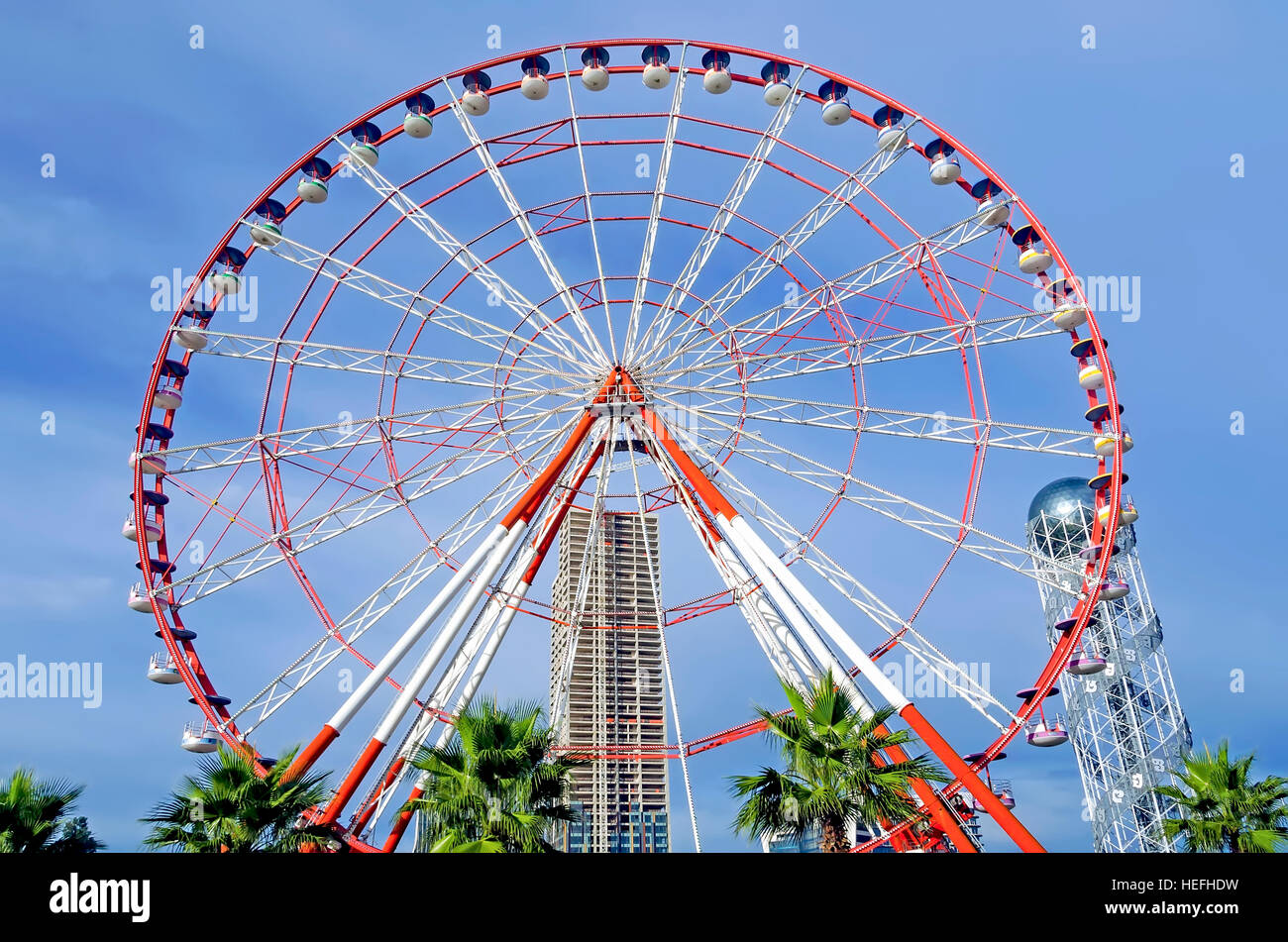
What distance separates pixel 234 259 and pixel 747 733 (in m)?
17.6

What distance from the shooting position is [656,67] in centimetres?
2936

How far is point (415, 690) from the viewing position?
24500mm

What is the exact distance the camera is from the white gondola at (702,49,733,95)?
29562 millimetres

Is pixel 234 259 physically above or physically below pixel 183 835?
above

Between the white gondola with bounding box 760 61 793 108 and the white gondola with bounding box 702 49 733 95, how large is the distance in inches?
38.9

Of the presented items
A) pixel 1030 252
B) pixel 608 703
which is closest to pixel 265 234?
pixel 1030 252

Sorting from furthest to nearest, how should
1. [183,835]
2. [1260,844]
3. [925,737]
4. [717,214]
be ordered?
[717,214] → [925,737] → [1260,844] → [183,835]

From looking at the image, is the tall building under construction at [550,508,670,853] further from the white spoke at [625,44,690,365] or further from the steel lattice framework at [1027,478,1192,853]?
the white spoke at [625,44,690,365]

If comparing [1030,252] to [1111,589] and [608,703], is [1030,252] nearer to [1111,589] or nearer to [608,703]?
[1111,589]

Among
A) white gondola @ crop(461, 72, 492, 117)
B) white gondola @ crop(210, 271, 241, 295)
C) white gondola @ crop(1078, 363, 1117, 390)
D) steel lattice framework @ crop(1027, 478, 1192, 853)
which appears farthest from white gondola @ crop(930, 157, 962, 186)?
steel lattice framework @ crop(1027, 478, 1192, 853)

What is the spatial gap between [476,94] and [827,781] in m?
20.4
